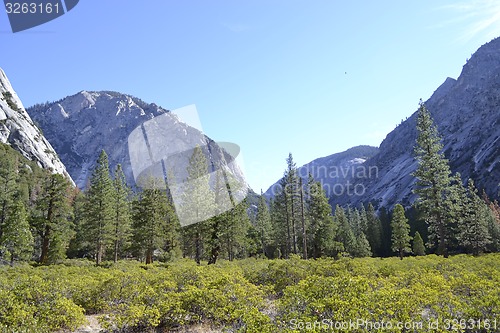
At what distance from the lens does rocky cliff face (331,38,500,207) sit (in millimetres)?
113250

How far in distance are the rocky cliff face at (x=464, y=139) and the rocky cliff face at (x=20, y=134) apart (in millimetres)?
110362

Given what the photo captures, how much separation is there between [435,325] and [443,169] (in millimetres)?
22434

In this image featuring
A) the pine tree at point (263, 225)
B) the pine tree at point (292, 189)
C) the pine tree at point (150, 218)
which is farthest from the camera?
the pine tree at point (263, 225)

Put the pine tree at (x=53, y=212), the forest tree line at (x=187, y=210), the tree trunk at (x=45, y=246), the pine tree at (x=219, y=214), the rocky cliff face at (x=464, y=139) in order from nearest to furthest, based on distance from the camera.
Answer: the forest tree line at (x=187, y=210)
the pine tree at (x=219, y=214)
the pine tree at (x=53, y=212)
the tree trunk at (x=45, y=246)
the rocky cliff face at (x=464, y=139)

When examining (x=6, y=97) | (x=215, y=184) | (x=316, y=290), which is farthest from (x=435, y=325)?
(x=6, y=97)

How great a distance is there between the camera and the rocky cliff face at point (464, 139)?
113m

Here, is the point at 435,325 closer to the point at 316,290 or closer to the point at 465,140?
the point at 316,290

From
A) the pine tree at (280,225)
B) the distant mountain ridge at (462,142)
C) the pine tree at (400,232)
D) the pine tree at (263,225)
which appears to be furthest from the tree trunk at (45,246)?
the distant mountain ridge at (462,142)

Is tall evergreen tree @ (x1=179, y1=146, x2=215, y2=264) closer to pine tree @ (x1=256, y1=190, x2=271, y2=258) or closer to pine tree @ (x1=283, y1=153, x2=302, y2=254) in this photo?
pine tree @ (x1=283, y1=153, x2=302, y2=254)

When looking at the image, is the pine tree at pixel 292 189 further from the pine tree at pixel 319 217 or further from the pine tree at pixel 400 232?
the pine tree at pixel 400 232

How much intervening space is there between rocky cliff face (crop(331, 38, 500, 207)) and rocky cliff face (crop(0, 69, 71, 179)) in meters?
110

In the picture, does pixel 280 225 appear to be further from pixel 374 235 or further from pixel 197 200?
pixel 374 235

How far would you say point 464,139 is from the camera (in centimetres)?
13450

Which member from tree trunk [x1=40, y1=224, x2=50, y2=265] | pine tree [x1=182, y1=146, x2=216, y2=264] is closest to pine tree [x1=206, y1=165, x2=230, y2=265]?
pine tree [x1=182, y1=146, x2=216, y2=264]
